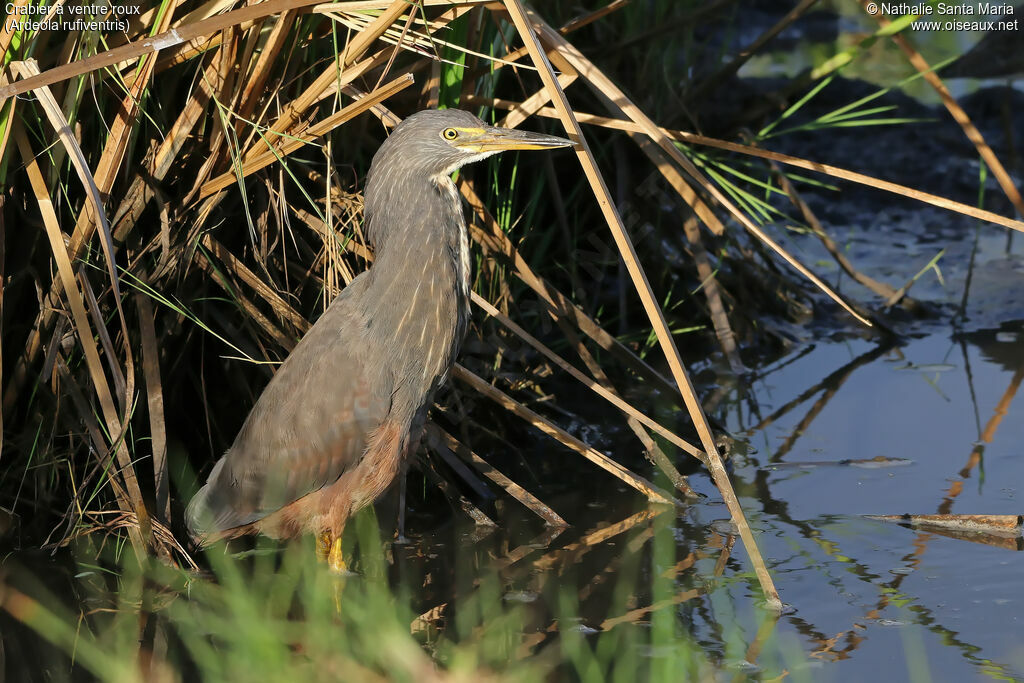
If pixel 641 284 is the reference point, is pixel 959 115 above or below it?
above

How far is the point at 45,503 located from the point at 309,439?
898 millimetres

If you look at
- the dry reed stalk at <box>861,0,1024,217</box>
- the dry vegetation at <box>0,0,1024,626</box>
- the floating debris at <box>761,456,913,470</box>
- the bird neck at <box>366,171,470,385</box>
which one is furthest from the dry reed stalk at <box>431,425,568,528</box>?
the dry reed stalk at <box>861,0,1024,217</box>

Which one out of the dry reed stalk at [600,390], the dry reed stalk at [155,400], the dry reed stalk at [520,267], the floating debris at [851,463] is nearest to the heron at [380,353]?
the dry reed stalk at [155,400]

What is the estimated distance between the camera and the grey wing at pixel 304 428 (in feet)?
10.6

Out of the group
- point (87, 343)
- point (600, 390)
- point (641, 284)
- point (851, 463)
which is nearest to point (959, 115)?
point (851, 463)

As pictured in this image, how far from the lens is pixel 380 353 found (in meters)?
3.21

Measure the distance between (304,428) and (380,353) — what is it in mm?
328

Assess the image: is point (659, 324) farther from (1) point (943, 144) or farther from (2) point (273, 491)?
(1) point (943, 144)

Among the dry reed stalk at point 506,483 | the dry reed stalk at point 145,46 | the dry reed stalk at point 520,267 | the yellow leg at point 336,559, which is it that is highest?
the dry reed stalk at point 145,46

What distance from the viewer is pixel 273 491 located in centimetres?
331

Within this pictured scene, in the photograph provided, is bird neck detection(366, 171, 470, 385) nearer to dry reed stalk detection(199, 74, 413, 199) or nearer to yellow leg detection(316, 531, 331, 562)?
dry reed stalk detection(199, 74, 413, 199)

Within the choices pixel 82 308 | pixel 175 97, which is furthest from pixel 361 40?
pixel 82 308

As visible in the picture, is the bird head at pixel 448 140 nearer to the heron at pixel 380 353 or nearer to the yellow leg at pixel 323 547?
the heron at pixel 380 353

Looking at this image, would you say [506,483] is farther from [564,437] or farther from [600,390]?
[600,390]
